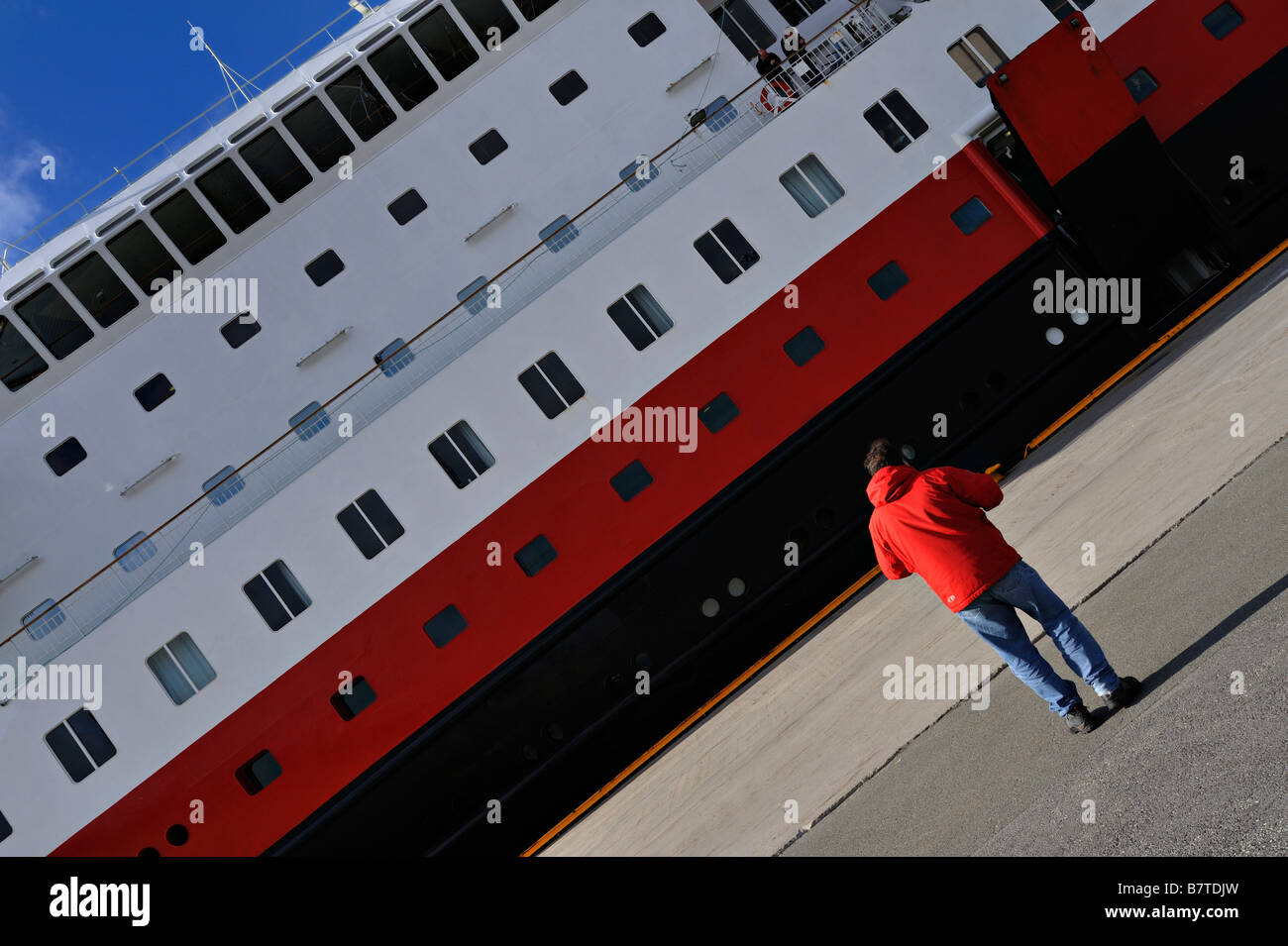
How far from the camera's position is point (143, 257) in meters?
10.7

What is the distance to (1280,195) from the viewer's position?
9367mm

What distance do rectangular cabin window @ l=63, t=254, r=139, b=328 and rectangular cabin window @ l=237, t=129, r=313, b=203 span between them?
1863mm

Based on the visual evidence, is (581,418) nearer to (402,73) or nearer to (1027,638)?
(402,73)

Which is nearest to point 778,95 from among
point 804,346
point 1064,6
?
point 804,346

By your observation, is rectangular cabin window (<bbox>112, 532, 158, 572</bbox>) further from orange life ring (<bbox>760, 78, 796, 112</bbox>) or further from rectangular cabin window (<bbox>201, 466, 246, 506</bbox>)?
orange life ring (<bbox>760, 78, 796, 112</bbox>)

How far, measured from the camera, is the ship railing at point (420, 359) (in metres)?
9.11

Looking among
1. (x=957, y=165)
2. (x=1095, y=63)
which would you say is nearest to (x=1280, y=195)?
(x=1095, y=63)

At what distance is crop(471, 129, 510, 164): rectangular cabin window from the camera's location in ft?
34.9

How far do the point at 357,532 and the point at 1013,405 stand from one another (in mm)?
6040

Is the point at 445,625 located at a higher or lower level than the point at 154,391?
lower

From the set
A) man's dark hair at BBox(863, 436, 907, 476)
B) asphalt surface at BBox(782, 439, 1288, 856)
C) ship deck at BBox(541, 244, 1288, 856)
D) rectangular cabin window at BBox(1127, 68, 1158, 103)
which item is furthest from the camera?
rectangular cabin window at BBox(1127, 68, 1158, 103)

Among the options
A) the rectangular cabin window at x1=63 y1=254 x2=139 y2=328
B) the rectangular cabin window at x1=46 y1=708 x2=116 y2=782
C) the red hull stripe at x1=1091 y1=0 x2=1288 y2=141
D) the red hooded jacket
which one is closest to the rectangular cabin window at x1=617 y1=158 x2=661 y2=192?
the red hull stripe at x1=1091 y1=0 x2=1288 y2=141

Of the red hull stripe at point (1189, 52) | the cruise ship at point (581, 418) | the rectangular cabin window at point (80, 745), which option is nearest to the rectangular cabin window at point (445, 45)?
the cruise ship at point (581, 418)

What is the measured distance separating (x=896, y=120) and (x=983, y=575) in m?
6.36
